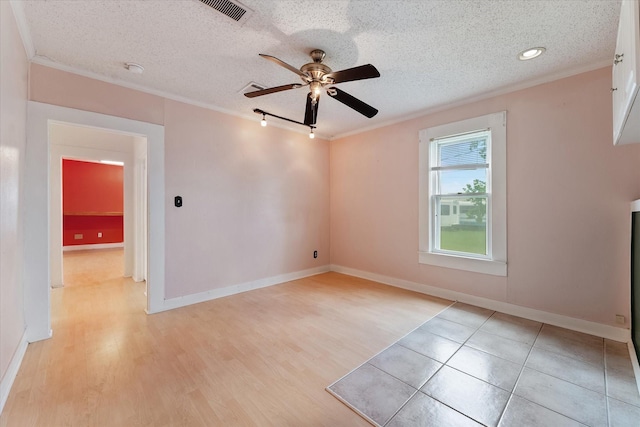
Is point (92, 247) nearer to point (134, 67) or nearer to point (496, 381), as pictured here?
point (134, 67)

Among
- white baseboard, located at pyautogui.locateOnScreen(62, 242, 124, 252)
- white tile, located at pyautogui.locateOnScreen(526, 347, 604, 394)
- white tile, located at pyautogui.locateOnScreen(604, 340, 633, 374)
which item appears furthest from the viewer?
white baseboard, located at pyautogui.locateOnScreen(62, 242, 124, 252)

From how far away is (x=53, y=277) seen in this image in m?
3.98

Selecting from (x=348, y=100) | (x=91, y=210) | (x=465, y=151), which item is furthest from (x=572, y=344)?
(x=91, y=210)

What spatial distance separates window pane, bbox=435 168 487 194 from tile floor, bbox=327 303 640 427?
5.48 ft

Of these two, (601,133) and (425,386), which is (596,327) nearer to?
(601,133)

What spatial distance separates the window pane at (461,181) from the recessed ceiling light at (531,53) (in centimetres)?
125

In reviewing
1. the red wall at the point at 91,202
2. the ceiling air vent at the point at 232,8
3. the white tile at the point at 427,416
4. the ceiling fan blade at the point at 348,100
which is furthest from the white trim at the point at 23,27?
the red wall at the point at 91,202

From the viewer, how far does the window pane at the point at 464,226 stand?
3.30m

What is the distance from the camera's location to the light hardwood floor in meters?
1.57

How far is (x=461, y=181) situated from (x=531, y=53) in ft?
5.00

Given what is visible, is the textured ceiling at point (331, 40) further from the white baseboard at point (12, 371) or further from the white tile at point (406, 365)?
the white tile at point (406, 365)

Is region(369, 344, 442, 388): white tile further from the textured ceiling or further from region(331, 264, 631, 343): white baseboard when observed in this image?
the textured ceiling

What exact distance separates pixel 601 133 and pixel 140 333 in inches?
190

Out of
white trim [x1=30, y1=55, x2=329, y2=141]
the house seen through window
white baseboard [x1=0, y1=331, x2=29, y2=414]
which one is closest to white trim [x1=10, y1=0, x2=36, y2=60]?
white trim [x1=30, y1=55, x2=329, y2=141]
